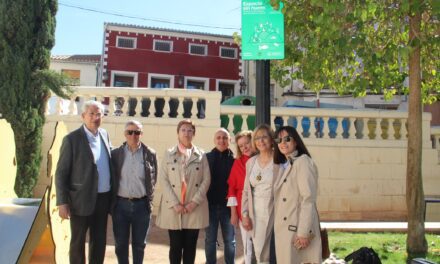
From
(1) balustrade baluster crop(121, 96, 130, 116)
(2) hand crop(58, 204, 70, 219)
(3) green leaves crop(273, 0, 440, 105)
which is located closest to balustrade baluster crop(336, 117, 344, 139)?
(3) green leaves crop(273, 0, 440, 105)

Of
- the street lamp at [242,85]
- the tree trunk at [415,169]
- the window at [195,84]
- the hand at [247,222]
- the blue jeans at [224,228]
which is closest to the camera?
the hand at [247,222]

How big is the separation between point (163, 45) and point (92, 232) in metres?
23.4

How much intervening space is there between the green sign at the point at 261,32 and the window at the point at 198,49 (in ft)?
75.0

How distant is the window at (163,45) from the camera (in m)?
26.6

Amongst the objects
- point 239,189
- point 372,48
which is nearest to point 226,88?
point 372,48

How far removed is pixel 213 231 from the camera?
4.88 m

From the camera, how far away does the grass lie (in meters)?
5.61

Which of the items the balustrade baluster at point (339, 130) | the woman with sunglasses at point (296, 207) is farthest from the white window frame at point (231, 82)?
the woman with sunglasses at point (296, 207)

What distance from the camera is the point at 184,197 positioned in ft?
14.9

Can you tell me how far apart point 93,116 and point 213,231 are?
1.86 m

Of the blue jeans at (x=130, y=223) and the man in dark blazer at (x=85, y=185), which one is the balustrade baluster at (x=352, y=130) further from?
the man in dark blazer at (x=85, y=185)

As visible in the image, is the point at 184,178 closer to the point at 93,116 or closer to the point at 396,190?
the point at 93,116

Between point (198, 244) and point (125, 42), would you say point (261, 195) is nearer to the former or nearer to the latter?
point (198, 244)

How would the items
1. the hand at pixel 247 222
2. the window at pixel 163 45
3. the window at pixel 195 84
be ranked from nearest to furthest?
the hand at pixel 247 222, the window at pixel 163 45, the window at pixel 195 84
